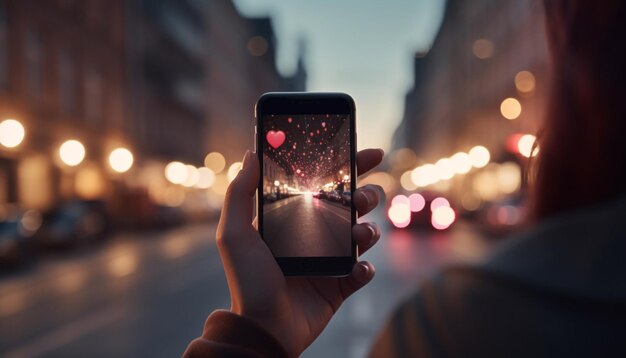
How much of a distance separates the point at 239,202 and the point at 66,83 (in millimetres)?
34240

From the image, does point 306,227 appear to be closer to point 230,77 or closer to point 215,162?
point 215,162

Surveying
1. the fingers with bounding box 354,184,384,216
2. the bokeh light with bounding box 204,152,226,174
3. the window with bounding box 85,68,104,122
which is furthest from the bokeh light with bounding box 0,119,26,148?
the bokeh light with bounding box 204,152,226,174

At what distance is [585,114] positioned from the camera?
0.99 metres

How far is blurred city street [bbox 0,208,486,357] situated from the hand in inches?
216

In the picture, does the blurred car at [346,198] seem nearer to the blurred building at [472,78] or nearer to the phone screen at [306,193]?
the phone screen at [306,193]

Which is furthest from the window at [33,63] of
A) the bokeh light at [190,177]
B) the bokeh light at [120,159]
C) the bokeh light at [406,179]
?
the bokeh light at [406,179]

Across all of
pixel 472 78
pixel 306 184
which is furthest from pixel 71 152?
pixel 472 78

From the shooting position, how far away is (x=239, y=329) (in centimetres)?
159

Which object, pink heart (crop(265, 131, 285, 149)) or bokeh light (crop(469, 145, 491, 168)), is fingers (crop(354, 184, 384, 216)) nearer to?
pink heart (crop(265, 131, 285, 149))

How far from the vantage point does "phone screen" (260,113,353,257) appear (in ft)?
6.80

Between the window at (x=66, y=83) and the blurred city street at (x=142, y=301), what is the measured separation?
1320 cm

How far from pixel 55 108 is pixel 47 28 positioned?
3.51 metres

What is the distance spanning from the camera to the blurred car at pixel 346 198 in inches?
80.7

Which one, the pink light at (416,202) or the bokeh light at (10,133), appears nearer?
the bokeh light at (10,133)
